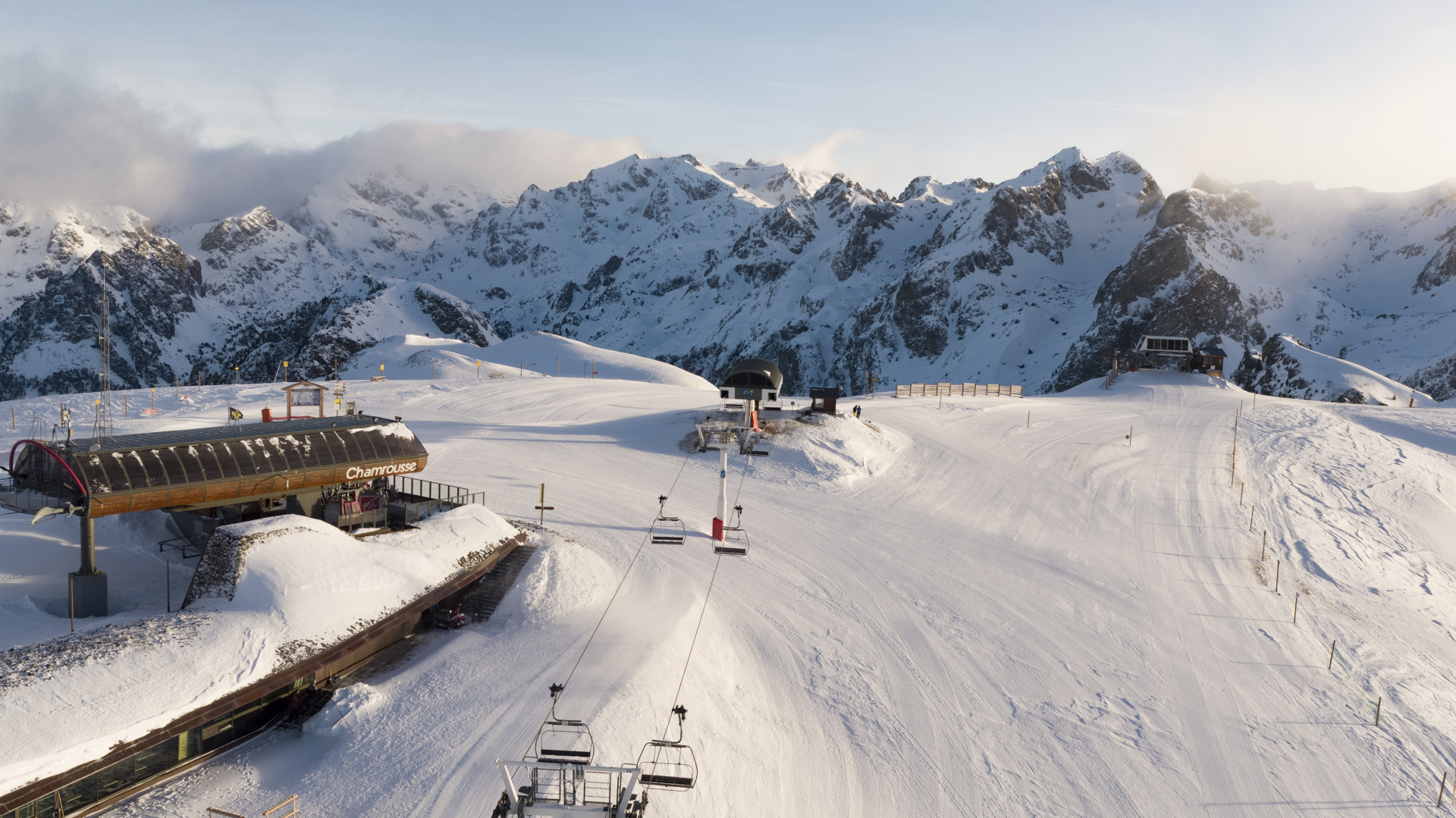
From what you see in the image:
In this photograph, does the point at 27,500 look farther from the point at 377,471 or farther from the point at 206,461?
the point at 377,471

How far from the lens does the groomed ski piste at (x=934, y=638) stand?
20.8 metres

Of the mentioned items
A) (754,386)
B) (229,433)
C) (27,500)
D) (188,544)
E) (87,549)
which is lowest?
(188,544)

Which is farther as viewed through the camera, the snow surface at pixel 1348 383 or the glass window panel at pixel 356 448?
the snow surface at pixel 1348 383

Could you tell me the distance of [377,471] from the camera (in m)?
31.0

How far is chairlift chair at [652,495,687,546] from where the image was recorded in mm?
33719

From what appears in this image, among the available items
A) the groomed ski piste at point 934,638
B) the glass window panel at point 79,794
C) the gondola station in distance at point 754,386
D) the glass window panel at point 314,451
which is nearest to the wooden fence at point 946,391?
the groomed ski piste at point 934,638

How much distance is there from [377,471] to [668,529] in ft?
40.6

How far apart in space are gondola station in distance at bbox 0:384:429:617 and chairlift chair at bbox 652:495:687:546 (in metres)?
10.2

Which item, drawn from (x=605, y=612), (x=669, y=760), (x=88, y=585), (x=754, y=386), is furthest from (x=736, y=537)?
(x=88, y=585)

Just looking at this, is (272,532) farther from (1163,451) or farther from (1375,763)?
(1163,451)

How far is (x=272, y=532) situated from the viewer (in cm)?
2403

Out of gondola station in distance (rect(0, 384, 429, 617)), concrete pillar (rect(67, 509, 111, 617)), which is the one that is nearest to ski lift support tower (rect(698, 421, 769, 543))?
gondola station in distance (rect(0, 384, 429, 617))

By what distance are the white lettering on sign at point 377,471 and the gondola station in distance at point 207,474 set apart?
35 millimetres

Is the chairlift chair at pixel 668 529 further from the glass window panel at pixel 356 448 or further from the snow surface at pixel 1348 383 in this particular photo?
the snow surface at pixel 1348 383
